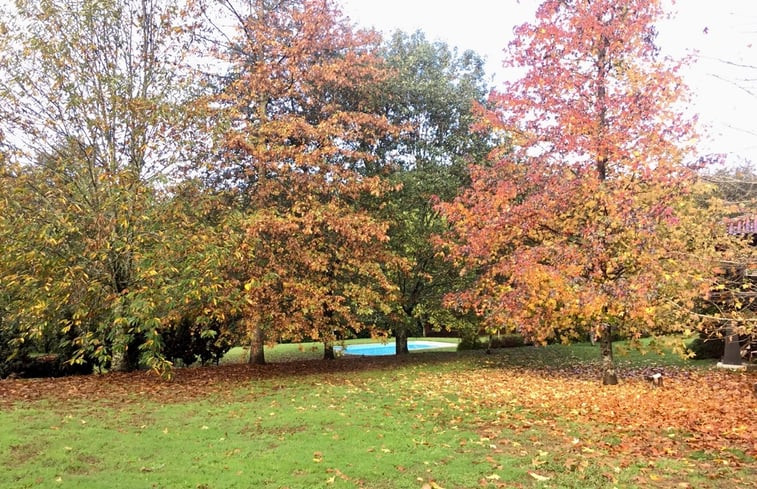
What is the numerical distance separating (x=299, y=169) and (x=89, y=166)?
450 cm

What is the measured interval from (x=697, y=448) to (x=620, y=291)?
3947 mm

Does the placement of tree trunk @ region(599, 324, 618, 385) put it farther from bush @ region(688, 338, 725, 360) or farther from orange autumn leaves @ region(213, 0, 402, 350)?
bush @ region(688, 338, 725, 360)

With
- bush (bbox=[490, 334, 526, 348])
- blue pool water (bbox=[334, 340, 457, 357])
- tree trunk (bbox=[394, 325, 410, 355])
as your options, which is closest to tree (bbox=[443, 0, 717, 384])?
tree trunk (bbox=[394, 325, 410, 355])

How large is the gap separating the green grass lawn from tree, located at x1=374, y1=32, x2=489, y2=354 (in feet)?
17.6

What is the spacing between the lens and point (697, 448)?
19.0ft

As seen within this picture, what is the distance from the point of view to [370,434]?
21.6 feet

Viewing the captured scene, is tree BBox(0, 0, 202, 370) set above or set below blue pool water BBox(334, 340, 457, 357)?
above

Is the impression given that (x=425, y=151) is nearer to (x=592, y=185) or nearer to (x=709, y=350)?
(x=592, y=185)

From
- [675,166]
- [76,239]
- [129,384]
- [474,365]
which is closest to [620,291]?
[675,166]

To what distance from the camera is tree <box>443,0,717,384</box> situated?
9.78m

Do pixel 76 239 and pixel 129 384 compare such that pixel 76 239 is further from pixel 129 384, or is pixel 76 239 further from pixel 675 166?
pixel 675 166

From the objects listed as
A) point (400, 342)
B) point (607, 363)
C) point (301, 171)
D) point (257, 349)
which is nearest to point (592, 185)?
point (607, 363)

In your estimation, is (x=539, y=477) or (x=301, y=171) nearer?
(x=539, y=477)

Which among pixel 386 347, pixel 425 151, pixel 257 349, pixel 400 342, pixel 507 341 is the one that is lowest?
pixel 386 347
